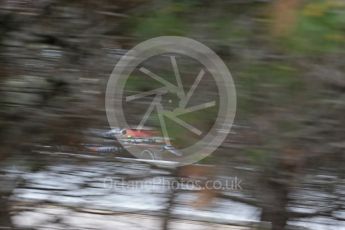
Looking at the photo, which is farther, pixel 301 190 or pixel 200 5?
pixel 301 190

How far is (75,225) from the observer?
11.0 ft

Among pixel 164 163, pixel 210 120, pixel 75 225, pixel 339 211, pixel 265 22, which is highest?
pixel 265 22

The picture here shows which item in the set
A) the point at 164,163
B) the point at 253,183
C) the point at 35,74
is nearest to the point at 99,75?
the point at 35,74

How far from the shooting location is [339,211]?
3.04 meters

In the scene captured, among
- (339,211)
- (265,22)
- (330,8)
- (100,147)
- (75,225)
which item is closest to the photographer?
(330,8)

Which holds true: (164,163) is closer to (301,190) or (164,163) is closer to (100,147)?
(100,147)

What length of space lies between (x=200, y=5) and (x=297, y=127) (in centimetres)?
59

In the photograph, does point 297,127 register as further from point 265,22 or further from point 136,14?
point 136,14

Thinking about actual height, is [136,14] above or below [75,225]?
above

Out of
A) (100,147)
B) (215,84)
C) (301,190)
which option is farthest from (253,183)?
(100,147)

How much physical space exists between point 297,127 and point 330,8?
1.90ft

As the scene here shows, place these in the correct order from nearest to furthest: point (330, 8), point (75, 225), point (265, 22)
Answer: point (330, 8), point (265, 22), point (75, 225)

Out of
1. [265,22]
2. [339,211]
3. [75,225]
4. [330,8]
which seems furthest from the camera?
[75,225]

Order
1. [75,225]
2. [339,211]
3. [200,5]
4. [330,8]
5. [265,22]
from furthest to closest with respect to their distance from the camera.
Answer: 1. [75,225]
2. [339,211]
3. [200,5]
4. [265,22]
5. [330,8]
